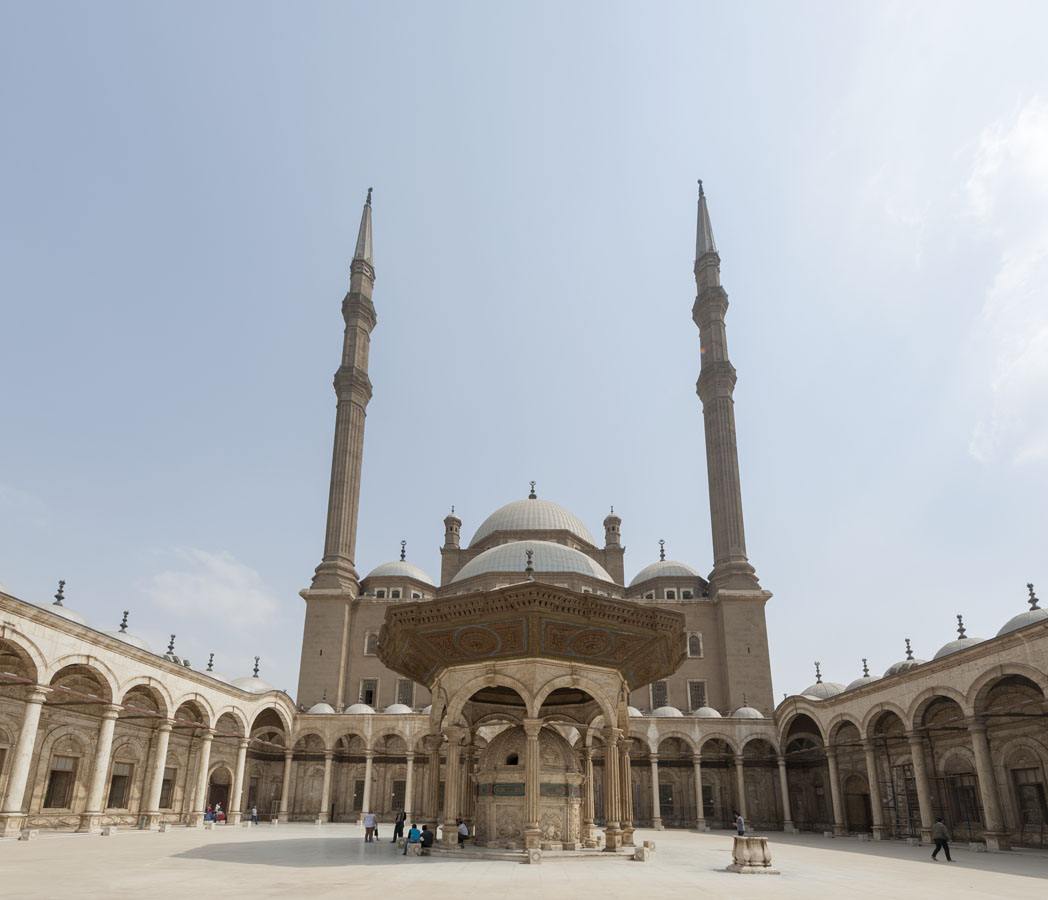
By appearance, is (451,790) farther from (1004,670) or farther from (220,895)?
(1004,670)

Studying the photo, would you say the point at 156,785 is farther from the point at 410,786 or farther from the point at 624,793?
the point at 624,793

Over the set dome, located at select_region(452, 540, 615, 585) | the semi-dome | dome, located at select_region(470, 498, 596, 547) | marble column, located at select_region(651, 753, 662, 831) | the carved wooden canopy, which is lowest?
marble column, located at select_region(651, 753, 662, 831)

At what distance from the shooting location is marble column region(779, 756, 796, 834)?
96.1ft

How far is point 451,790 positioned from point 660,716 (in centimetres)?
1800

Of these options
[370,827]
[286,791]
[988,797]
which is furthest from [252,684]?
[988,797]

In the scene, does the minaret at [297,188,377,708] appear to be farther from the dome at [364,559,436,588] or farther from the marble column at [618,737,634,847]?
the marble column at [618,737,634,847]

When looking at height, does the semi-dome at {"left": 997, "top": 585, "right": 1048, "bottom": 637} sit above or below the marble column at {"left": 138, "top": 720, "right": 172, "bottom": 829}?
above

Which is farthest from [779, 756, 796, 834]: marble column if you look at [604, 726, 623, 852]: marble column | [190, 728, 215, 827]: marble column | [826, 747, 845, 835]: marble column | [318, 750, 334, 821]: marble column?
[190, 728, 215, 827]: marble column

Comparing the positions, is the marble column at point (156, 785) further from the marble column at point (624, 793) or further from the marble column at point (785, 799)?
the marble column at point (785, 799)

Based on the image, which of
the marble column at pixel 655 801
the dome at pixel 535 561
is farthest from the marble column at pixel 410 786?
the marble column at pixel 655 801

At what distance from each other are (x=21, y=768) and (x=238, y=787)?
12356 mm

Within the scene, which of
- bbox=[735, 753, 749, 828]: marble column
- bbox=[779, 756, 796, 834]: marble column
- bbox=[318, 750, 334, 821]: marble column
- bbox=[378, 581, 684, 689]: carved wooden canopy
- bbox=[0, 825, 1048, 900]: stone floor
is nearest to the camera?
bbox=[0, 825, 1048, 900]: stone floor

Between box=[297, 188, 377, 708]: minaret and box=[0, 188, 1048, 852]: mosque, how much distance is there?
132 mm

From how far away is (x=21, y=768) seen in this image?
57.7 ft
